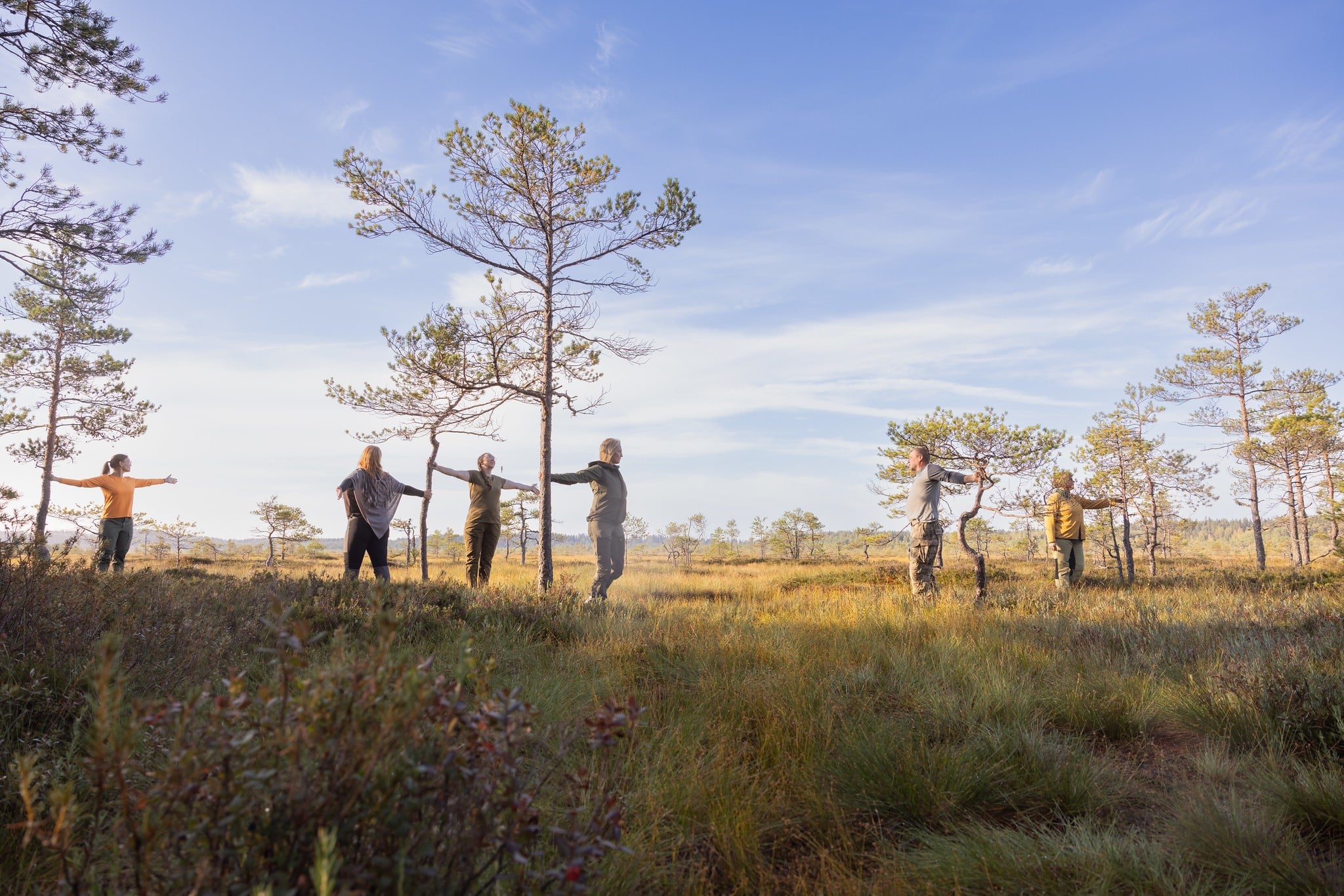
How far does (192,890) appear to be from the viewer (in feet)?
4.03

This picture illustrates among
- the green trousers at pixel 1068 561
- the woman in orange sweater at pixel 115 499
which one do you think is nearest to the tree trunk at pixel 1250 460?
the green trousers at pixel 1068 561

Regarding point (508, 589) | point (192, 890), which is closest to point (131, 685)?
point (192, 890)

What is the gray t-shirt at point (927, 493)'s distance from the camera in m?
7.93

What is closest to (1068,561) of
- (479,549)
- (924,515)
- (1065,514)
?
(1065,514)

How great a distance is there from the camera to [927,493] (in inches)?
321

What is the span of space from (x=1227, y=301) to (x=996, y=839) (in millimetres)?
29626

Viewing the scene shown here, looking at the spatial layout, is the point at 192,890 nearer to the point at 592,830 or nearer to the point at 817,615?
the point at 592,830

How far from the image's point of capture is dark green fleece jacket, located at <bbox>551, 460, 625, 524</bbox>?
8000 mm

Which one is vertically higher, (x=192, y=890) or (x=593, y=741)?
(x=593, y=741)

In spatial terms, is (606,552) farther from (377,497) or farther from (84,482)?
(84,482)

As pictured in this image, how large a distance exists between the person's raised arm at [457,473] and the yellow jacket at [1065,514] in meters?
8.58

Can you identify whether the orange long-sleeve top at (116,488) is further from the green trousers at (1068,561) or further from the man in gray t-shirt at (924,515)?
the green trousers at (1068,561)

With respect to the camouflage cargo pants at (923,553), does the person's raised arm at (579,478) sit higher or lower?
higher

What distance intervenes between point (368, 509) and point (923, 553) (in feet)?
23.0
